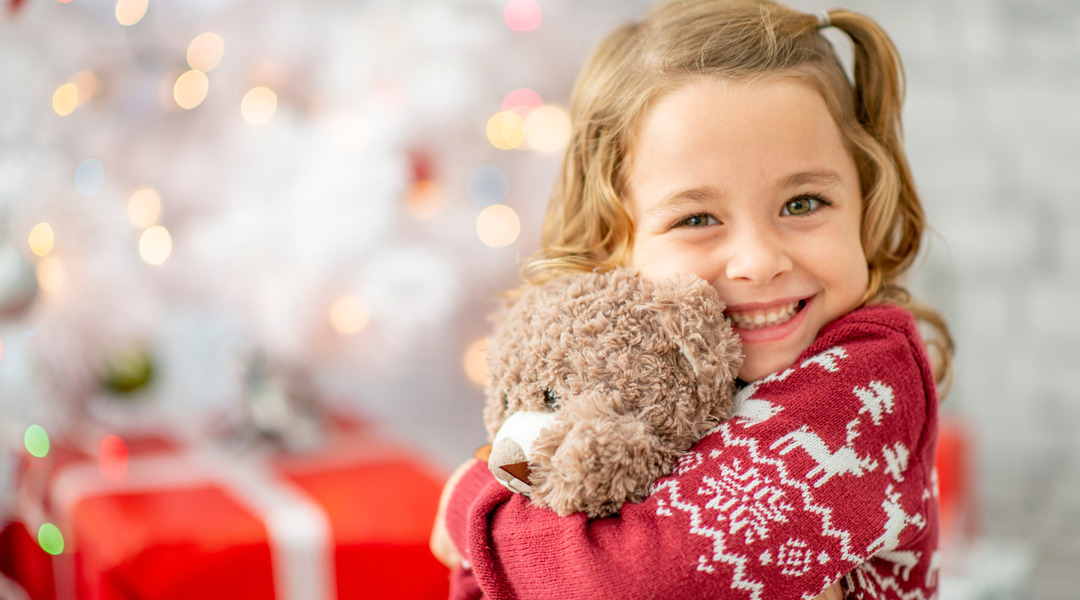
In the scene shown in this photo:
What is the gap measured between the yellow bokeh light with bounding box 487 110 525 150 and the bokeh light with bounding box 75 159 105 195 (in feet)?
2.21

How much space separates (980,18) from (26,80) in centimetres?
189

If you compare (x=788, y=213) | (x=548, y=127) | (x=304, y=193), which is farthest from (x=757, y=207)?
(x=304, y=193)

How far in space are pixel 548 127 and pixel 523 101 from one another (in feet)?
0.22

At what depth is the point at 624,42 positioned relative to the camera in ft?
2.52

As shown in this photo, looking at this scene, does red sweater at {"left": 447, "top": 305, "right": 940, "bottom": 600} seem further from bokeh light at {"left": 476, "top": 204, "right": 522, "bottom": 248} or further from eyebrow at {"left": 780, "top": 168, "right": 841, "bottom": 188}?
bokeh light at {"left": 476, "top": 204, "right": 522, "bottom": 248}

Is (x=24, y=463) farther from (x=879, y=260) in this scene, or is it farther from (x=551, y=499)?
(x=879, y=260)

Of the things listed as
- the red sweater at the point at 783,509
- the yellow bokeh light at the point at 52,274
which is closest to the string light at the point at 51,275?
the yellow bokeh light at the point at 52,274

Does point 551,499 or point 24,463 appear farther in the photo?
point 24,463

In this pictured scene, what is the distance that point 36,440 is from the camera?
1483mm

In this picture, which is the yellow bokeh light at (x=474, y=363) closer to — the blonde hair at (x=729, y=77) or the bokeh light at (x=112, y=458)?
the bokeh light at (x=112, y=458)

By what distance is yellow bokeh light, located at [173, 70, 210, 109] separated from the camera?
1.47m

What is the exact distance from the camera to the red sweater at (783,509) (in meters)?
0.57

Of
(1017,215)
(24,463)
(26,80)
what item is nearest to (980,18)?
(1017,215)

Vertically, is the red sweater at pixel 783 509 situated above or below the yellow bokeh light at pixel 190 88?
Result: below
